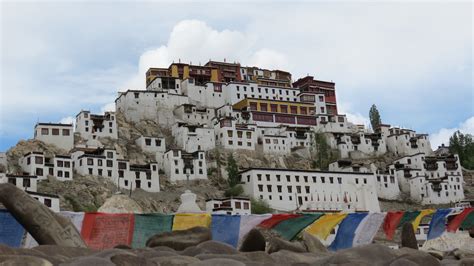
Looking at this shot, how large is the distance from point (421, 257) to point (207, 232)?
4.20 meters

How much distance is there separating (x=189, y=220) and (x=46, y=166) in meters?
48.3

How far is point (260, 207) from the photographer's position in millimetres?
62031

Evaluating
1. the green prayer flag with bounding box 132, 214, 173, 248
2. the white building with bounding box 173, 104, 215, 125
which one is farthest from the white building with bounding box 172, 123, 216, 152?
the green prayer flag with bounding box 132, 214, 173, 248

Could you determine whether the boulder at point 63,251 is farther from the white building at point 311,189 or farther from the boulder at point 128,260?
the white building at point 311,189

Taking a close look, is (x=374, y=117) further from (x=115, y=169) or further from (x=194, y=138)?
(x=115, y=169)

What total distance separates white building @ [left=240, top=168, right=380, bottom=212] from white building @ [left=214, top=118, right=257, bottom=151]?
8513 millimetres


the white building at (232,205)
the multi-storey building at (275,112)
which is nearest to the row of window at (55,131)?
the white building at (232,205)

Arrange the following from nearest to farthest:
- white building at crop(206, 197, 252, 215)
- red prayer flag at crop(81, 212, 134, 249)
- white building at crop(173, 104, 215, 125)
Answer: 1. red prayer flag at crop(81, 212, 134, 249)
2. white building at crop(206, 197, 252, 215)
3. white building at crop(173, 104, 215, 125)

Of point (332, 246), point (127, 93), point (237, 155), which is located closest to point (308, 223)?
point (332, 246)

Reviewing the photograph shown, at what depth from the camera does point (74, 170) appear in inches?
2420

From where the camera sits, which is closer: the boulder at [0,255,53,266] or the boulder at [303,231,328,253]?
the boulder at [0,255,53,266]

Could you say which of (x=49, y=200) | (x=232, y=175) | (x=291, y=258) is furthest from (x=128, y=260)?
(x=232, y=175)

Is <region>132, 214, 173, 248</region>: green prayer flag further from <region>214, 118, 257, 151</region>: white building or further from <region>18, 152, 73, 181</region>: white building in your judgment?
<region>214, 118, 257, 151</region>: white building

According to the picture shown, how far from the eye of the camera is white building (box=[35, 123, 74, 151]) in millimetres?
66812
